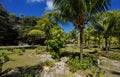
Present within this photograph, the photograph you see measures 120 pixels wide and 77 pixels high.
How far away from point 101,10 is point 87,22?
4.92ft

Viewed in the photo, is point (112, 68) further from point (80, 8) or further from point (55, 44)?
point (80, 8)

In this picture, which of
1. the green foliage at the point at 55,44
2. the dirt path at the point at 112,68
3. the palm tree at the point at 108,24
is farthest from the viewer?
the palm tree at the point at 108,24

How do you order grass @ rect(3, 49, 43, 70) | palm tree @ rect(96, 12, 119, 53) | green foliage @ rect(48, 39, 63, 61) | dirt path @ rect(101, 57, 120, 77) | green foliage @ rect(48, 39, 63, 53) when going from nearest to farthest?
dirt path @ rect(101, 57, 120, 77)
grass @ rect(3, 49, 43, 70)
green foliage @ rect(48, 39, 63, 61)
green foliage @ rect(48, 39, 63, 53)
palm tree @ rect(96, 12, 119, 53)

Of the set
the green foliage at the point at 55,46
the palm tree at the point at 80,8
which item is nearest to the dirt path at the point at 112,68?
the palm tree at the point at 80,8

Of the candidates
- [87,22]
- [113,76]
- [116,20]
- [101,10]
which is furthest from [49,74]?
[116,20]

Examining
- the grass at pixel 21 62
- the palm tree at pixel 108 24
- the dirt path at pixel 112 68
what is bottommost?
the dirt path at pixel 112 68

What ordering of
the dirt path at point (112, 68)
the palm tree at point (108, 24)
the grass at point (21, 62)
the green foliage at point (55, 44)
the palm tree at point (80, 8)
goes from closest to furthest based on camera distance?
the dirt path at point (112, 68) → the palm tree at point (80, 8) → the grass at point (21, 62) → the green foliage at point (55, 44) → the palm tree at point (108, 24)

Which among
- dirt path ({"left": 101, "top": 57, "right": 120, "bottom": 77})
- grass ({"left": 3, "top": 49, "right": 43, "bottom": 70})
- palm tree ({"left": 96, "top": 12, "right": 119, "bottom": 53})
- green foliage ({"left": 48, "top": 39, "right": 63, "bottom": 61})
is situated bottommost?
dirt path ({"left": 101, "top": 57, "right": 120, "bottom": 77})

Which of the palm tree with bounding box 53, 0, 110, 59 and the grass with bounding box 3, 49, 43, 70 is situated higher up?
the palm tree with bounding box 53, 0, 110, 59

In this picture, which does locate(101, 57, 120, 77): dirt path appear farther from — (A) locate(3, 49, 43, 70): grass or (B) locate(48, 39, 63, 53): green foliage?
(A) locate(3, 49, 43, 70): grass

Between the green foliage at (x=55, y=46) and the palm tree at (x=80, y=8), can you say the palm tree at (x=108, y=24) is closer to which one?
the green foliage at (x=55, y=46)

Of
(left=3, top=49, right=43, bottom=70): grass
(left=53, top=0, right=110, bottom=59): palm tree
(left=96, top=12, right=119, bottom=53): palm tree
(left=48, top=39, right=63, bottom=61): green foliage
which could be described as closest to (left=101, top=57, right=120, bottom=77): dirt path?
(left=53, top=0, right=110, bottom=59): palm tree

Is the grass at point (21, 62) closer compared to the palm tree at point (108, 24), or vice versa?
the grass at point (21, 62)

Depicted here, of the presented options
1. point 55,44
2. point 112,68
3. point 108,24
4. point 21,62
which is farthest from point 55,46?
point 108,24
